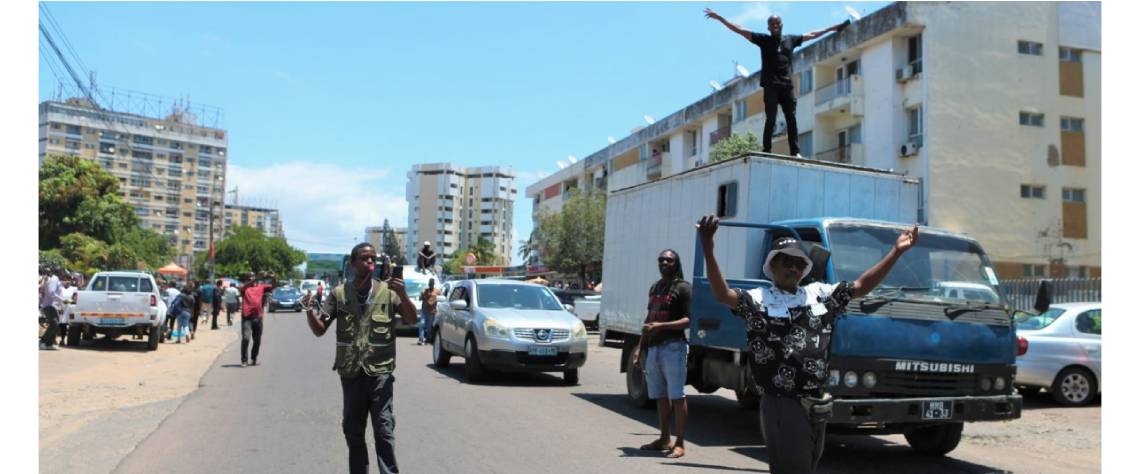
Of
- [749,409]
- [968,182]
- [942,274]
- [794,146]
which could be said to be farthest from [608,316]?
[968,182]

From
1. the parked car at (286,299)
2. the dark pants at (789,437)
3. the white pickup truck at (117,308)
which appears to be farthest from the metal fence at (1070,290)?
the parked car at (286,299)

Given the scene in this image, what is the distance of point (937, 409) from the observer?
22.9 ft

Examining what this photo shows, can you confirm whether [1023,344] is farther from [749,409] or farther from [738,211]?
[738,211]

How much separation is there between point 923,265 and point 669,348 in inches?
93.8

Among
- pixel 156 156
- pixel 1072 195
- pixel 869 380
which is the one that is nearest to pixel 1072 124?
pixel 1072 195

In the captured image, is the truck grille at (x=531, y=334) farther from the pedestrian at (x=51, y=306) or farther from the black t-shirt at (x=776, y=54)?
the pedestrian at (x=51, y=306)

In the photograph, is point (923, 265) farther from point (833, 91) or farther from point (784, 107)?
point (833, 91)

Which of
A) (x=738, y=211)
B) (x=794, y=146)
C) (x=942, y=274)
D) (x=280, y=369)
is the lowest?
(x=280, y=369)

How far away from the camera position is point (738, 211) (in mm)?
8828

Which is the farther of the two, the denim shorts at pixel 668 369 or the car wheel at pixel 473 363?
the car wheel at pixel 473 363

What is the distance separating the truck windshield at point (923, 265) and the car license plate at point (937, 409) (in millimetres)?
888

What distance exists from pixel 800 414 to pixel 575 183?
62.9 meters

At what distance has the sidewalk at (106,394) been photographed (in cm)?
776

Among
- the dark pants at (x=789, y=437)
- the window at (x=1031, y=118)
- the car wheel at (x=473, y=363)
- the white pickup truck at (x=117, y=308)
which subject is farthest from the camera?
the window at (x=1031, y=118)
